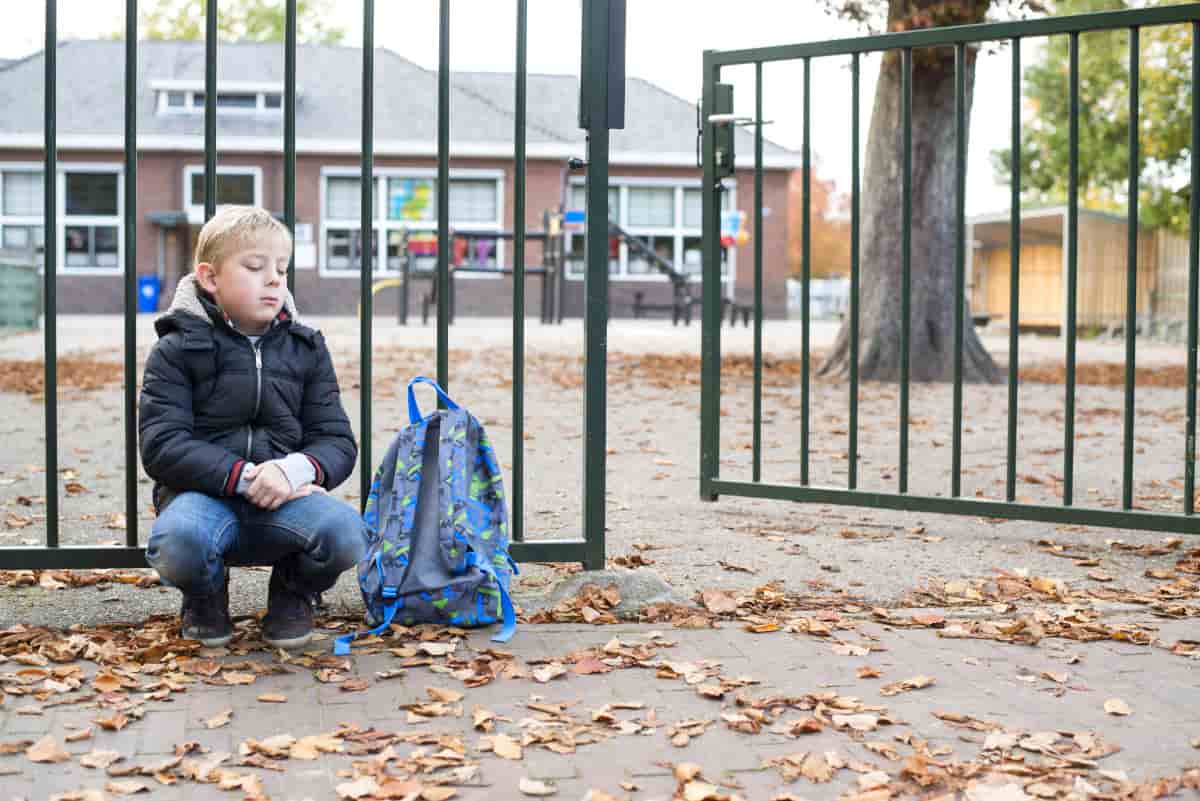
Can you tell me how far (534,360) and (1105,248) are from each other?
17.1 m

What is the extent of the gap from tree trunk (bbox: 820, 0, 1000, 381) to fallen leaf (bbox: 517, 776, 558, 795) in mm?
10062

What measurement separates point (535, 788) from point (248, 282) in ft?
4.96

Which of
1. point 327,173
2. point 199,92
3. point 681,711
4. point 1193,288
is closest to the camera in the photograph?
point 681,711

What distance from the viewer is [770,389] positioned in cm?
1163

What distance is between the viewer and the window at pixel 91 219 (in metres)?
34.2

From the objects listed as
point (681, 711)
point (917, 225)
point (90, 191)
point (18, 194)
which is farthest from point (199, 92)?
point (681, 711)

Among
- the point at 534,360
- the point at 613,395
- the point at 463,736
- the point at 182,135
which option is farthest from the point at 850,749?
the point at 182,135

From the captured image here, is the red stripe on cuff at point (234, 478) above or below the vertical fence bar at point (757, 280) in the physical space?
below

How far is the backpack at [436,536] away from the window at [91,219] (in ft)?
106

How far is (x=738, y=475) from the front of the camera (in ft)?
22.2

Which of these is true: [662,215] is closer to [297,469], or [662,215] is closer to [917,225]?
[917,225]

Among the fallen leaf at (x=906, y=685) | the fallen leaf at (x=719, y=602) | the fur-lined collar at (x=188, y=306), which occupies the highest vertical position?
the fur-lined collar at (x=188, y=306)

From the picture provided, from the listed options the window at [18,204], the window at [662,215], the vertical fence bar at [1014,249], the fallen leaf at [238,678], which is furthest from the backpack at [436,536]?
the window at [18,204]

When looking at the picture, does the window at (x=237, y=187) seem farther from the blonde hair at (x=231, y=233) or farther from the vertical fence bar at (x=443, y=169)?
the blonde hair at (x=231, y=233)
